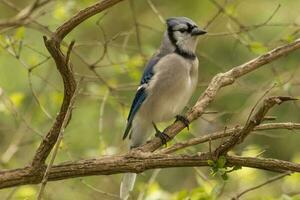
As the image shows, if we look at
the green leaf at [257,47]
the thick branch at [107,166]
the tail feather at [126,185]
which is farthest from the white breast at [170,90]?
the thick branch at [107,166]

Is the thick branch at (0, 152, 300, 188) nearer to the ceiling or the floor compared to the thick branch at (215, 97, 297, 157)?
nearer to the floor

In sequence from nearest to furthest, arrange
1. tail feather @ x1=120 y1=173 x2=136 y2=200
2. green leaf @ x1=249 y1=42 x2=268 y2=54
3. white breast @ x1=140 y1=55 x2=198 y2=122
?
tail feather @ x1=120 y1=173 x2=136 y2=200, green leaf @ x1=249 y1=42 x2=268 y2=54, white breast @ x1=140 y1=55 x2=198 y2=122

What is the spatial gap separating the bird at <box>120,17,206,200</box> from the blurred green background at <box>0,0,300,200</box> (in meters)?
0.12

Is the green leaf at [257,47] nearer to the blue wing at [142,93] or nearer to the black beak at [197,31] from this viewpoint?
the black beak at [197,31]

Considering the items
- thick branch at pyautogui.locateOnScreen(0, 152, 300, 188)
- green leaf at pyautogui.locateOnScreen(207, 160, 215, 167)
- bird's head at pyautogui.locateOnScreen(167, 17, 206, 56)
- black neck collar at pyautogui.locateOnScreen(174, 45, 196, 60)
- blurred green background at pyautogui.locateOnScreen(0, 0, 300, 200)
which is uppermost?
green leaf at pyautogui.locateOnScreen(207, 160, 215, 167)

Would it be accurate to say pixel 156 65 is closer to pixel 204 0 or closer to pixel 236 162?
pixel 236 162

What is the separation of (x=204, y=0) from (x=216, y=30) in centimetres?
31

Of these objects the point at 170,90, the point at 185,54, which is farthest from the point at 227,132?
the point at 185,54

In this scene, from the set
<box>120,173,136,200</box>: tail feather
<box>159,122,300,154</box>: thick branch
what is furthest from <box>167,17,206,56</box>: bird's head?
<box>159,122,300,154</box>: thick branch

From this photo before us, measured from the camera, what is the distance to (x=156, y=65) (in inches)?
191

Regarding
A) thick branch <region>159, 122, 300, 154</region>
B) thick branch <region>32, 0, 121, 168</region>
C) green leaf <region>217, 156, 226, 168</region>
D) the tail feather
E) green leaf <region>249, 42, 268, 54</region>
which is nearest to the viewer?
thick branch <region>32, 0, 121, 168</region>

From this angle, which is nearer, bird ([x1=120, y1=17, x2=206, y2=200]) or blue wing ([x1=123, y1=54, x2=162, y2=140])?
bird ([x1=120, y1=17, x2=206, y2=200])

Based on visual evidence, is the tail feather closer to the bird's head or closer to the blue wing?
the blue wing

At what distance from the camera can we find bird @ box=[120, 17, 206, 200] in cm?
471
